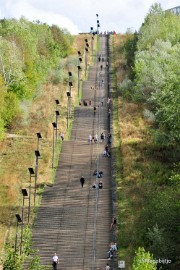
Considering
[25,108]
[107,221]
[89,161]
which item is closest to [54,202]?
[107,221]

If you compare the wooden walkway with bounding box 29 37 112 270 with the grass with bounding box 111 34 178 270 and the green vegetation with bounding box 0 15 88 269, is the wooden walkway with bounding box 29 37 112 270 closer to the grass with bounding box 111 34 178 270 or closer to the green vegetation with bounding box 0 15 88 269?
the green vegetation with bounding box 0 15 88 269

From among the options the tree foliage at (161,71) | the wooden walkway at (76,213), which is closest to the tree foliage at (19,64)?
the wooden walkway at (76,213)

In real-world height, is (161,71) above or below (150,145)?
above

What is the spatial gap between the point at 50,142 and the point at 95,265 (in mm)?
20383

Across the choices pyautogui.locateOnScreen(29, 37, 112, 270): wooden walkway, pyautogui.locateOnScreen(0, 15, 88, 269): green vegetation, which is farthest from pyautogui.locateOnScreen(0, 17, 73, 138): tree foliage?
pyautogui.locateOnScreen(29, 37, 112, 270): wooden walkway

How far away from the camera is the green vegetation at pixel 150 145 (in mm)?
35594

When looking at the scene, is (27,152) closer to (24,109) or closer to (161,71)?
(24,109)

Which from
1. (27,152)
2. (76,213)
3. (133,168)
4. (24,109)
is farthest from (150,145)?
(24,109)

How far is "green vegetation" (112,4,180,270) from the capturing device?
117 feet

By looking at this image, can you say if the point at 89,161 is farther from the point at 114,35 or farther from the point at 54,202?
the point at 114,35

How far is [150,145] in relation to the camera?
5247 cm

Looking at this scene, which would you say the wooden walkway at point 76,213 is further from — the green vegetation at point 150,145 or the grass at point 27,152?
the green vegetation at point 150,145

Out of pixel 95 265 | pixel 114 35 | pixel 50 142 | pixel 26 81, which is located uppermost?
Answer: pixel 114 35

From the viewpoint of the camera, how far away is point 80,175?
159 ft
